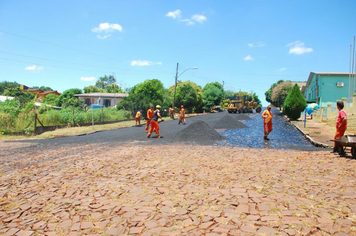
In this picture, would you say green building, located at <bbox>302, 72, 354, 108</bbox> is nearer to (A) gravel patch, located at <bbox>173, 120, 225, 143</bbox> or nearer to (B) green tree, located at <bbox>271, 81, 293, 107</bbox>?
(B) green tree, located at <bbox>271, 81, 293, 107</bbox>

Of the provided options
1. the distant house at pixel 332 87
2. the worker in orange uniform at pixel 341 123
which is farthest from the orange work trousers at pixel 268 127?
the distant house at pixel 332 87

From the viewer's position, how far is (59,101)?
169 ft

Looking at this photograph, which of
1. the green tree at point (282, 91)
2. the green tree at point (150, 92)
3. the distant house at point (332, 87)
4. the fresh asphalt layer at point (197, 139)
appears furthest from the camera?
the green tree at point (282, 91)

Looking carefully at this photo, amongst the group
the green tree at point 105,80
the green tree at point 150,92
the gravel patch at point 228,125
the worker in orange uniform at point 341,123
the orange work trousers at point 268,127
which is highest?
the green tree at point 105,80

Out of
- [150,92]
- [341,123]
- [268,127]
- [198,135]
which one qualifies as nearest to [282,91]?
[150,92]

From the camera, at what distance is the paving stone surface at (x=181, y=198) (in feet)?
12.2

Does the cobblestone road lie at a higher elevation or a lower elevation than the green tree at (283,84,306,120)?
lower

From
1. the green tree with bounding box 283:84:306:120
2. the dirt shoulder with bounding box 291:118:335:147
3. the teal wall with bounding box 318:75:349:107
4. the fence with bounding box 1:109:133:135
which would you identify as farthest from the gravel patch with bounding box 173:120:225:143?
the teal wall with bounding box 318:75:349:107

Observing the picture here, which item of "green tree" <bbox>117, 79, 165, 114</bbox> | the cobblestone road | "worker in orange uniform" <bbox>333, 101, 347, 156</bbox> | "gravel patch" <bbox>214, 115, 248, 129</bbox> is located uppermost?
"green tree" <bbox>117, 79, 165, 114</bbox>

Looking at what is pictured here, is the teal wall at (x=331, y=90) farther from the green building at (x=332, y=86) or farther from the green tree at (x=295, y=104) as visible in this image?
the green tree at (x=295, y=104)

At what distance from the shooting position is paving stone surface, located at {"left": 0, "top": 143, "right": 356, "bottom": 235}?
3.71m

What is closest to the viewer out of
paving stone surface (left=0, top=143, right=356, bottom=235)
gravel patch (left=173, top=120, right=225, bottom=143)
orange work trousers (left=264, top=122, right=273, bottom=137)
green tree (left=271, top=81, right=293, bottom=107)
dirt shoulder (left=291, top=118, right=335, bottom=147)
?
paving stone surface (left=0, top=143, right=356, bottom=235)

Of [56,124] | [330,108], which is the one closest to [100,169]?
[56,124]

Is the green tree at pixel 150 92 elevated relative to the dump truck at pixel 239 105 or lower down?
elevated
